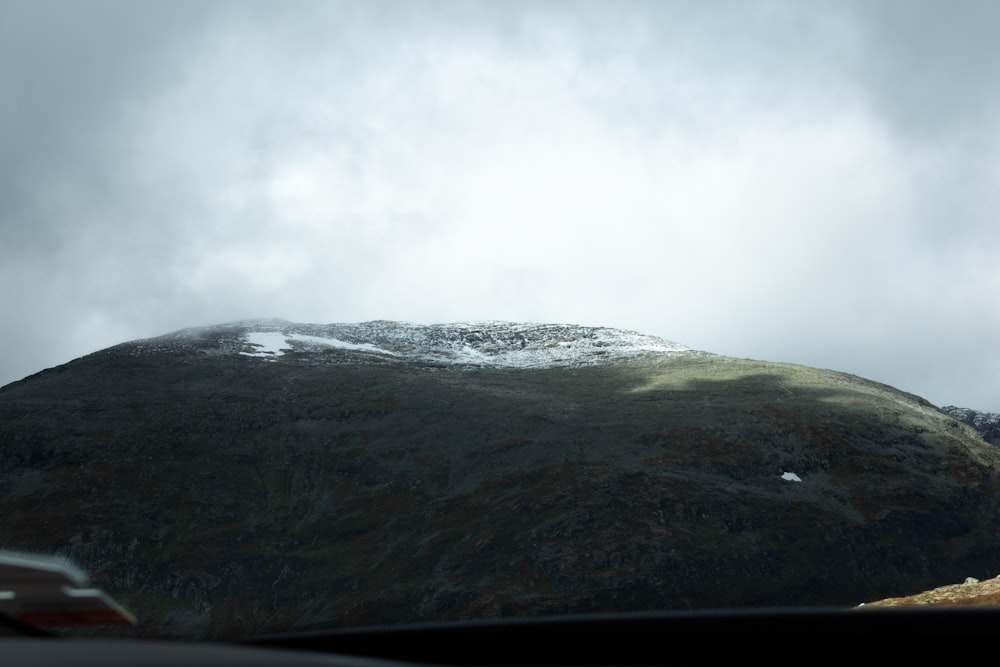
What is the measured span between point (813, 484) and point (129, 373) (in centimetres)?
7562

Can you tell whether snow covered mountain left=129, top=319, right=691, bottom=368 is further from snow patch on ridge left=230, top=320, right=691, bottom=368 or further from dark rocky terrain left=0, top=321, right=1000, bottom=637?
dark rocky terrain left=0, top=321, right=1000, bottom=637

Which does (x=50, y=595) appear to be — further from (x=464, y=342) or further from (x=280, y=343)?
(x=464, y=342)

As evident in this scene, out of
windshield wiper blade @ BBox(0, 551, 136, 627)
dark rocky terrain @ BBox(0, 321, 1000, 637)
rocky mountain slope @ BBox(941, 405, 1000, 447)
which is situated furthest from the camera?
rocky mountain slope @ BBox(941, 405, 1000, 447)

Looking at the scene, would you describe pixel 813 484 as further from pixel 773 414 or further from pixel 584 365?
pixel 584 365

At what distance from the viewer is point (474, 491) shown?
74562mm

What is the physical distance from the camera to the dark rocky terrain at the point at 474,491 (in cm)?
6284

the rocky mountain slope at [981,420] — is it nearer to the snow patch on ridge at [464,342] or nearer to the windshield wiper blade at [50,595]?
the snow patch on ridge at [464,342]

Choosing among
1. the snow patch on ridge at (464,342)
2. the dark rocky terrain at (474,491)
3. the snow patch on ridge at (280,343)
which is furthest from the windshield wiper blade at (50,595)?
the snow patch on ridge at (280,343)

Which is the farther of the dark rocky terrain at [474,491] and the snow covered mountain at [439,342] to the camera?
the snow covered mountain at [439,342]

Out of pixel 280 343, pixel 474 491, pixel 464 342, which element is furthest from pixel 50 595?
pixel 464 342

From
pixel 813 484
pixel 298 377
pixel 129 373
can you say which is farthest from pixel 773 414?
pixel 129 373

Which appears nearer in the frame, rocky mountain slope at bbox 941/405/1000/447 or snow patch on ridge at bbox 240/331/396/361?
snow patch on ridge at bbox 240/331/396/361

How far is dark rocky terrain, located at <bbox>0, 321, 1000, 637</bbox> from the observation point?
62.8 m

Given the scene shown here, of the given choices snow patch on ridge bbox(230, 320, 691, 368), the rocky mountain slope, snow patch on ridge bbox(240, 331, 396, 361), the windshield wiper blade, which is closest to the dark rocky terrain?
snow patch on ridge bbox(240, 331, 396, 361)
